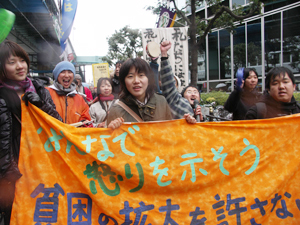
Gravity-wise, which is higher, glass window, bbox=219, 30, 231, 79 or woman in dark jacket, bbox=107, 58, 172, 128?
glass window, bbox=219, 30, 231, 79

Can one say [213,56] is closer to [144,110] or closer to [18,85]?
[144,110]

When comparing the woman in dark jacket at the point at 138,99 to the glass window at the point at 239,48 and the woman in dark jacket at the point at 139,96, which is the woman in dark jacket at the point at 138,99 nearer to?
the woman in dark jacket at the point at 139,96

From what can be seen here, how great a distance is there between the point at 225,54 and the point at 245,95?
49.6 feet

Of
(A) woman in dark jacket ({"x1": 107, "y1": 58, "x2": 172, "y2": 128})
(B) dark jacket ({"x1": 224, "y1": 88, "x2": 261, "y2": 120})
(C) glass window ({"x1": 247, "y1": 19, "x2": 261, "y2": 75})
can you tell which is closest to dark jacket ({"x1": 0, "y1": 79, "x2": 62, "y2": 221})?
(A) woman in dark jacket ({"x1": 107, "y1": 58, "x2": 172, "y2": 128})

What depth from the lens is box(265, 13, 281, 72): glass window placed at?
1410cm

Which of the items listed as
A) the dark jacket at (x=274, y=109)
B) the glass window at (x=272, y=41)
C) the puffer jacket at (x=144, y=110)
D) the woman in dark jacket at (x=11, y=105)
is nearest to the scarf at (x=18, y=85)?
the woman in dark jacket at (x=11, y=105)

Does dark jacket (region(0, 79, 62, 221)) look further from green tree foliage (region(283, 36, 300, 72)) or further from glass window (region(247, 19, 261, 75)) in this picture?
glass window (region(247, 19, 261, 75))

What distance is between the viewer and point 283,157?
2268 millimetres

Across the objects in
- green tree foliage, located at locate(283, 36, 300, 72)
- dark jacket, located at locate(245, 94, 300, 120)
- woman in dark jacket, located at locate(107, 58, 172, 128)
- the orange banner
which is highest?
green tree foliage, located at locate(283, 36, 300, 72)

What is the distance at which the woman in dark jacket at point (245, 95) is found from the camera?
3330 millimetres

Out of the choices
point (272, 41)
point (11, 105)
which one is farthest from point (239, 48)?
point (11, 105)

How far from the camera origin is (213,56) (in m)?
18.5

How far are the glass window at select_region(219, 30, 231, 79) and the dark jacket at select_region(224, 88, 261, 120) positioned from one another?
47.5 ft

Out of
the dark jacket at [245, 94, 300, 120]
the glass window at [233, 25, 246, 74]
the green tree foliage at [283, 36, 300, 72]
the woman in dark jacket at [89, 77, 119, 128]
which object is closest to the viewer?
the dark jacket at [245, 94, 300, 120]
